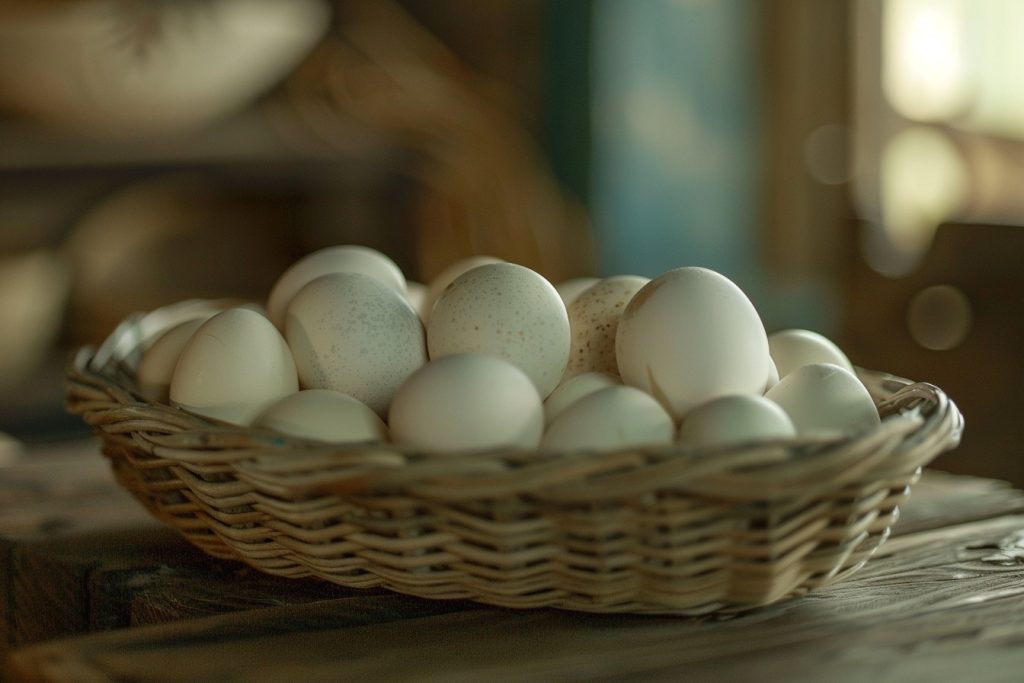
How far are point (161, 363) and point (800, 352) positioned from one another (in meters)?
0.35

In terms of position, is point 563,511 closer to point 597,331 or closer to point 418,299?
point 597,331

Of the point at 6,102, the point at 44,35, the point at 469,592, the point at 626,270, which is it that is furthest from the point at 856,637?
Result: the point at 626,270

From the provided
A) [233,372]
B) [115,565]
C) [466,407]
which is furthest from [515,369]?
[115,565]

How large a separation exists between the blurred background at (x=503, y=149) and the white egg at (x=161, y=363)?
80 centimetres

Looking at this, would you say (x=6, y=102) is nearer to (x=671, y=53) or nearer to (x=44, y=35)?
(x=44, y=35)

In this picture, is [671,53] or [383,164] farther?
[671,53]

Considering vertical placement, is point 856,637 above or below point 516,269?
below

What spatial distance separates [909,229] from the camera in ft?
9.05

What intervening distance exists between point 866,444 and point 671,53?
1.98 metres

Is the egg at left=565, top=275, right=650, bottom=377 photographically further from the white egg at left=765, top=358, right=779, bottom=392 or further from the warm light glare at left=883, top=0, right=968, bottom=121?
the warm light glare at left=883, top=0, right=968, bottom=121

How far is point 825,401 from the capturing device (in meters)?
0.58

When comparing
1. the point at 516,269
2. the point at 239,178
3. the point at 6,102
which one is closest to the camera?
the point at 516,269

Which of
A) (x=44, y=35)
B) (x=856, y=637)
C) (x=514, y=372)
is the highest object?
(x=44, y=35)

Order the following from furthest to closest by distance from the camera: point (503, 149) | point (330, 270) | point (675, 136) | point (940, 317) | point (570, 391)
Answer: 1. point (675, 136)
2. point (503, 149)
3. point (940, 317)
4. point (330, 270)
5. point (570, 391)
